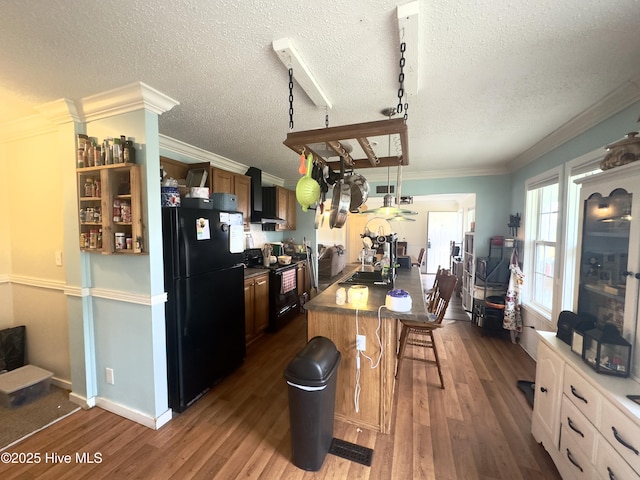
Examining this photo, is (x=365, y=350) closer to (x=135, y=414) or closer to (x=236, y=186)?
(x=135, y=414)

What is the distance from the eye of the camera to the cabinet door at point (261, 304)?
321 centimetres

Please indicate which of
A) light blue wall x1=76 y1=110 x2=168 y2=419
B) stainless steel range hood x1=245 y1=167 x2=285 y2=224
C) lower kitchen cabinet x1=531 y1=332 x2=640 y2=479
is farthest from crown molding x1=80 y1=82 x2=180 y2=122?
lower kitchen cabinet x1=531 y1=332 x2=640 y2=479

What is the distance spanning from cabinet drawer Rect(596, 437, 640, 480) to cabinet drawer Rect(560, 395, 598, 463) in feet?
0.13

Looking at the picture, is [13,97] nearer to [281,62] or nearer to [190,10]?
[190,10]

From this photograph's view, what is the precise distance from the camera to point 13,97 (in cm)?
178

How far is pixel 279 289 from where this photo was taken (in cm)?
352

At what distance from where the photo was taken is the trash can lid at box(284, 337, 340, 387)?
1436mm

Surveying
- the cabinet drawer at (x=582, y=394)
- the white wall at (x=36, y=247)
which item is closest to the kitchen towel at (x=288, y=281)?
the white wall at (x=36, y=247)

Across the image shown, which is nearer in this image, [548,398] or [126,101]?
[548,398]

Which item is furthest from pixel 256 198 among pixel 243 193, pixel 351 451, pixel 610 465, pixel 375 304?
pixel 610 465

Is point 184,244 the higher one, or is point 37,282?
point 184,244

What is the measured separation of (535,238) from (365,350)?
9.10ft

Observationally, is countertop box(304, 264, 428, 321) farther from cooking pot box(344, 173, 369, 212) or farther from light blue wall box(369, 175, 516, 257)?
light blue wall box(369, 175, 516, 257)

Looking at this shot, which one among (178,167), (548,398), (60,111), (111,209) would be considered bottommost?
(548,398)
